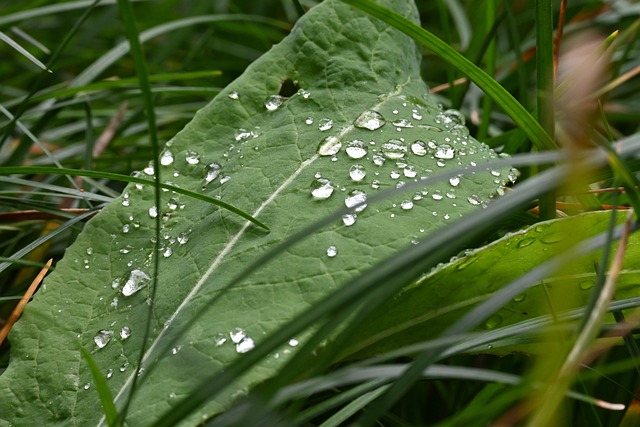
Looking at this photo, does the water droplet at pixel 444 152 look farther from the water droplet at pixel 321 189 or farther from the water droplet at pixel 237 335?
the water droplet at pixel 237 335

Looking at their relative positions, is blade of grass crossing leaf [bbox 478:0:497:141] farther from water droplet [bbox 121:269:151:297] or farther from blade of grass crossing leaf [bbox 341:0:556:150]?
water droplet [bbox 121:269:151:297]

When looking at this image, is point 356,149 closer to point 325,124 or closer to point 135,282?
point 325,124

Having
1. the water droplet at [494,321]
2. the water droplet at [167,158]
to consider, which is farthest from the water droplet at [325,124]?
the water droplet at [494,321]

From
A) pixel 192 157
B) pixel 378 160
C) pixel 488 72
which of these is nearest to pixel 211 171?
pixel 192 157

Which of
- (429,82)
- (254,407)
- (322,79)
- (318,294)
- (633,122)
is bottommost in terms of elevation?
(254,407)

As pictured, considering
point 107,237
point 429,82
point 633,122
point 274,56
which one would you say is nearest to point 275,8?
point 429,82

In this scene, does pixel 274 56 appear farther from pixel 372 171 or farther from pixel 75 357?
pixel 75 357

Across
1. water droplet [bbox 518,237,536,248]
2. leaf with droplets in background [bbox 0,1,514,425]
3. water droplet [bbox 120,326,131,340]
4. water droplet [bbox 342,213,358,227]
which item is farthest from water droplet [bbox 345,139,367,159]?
water droplet [bbox 120,326,131,340]
